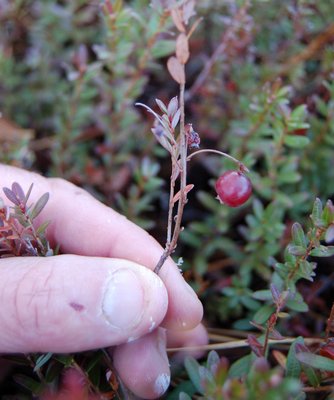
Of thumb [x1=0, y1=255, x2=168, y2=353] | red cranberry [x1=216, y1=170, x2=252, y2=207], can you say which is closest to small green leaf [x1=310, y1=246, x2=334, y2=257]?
red cranberry [x1=216, y1=170, x2=252, y2=207]

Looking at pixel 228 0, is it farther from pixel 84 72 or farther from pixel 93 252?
pixel 93 252

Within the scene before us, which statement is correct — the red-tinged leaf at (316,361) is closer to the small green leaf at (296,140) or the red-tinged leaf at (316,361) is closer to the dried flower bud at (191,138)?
the dried flower bud at (191,138)

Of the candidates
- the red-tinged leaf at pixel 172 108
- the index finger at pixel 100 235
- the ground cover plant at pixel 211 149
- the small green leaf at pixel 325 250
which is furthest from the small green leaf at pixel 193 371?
the red-tinged leaf at pixel 172 108

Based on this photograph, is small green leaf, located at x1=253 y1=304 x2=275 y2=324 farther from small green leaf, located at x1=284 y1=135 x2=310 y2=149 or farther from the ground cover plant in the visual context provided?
small green leaf, located at x1=284 y1=135 x2=310 y2=149

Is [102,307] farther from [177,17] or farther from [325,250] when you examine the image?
[177,17]

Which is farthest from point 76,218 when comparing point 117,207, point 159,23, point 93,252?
point 159,23

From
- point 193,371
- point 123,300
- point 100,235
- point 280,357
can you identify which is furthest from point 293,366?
point 100,235
